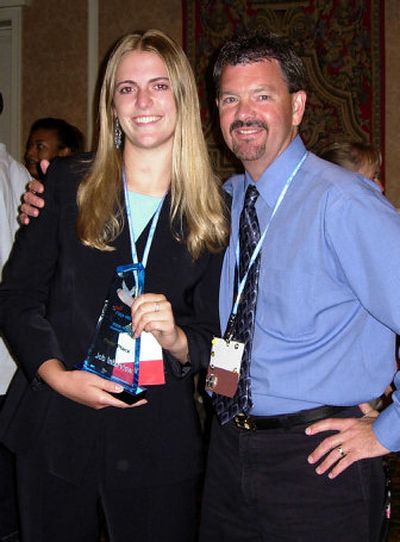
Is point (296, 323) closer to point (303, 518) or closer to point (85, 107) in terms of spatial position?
point (303, 518)

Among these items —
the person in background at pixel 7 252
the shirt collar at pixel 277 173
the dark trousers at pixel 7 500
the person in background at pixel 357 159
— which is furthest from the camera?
the person in background at pixel 357 159

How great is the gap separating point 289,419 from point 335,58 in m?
3.80

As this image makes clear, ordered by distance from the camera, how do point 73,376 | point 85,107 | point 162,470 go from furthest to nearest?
1. point 85,107
2. point 162,470
3. point 73,376

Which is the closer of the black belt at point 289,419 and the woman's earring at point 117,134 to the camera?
the black belt at point 289,419

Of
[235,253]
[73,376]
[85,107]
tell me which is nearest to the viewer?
[73,376]

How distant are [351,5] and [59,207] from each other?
3842 mm

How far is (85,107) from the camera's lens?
538cm

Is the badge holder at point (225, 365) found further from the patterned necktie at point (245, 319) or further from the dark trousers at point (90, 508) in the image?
the dark trousers at point (90, 508)

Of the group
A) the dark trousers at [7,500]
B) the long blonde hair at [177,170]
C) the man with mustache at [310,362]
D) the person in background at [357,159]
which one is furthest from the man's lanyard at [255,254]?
the dark trousers at [7,500]

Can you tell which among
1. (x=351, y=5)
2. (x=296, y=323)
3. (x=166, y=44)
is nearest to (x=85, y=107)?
(x=351, y=5)

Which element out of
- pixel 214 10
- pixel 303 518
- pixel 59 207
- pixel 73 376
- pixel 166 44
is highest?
pixel 214 10

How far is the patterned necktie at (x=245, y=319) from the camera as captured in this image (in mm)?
1595

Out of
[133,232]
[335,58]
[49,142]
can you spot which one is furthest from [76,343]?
[335,58]

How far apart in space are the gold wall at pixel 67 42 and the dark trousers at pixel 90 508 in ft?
13.8
